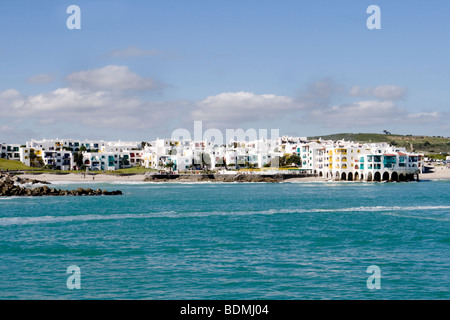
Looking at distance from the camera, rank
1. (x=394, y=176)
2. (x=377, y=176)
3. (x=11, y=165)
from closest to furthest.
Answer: (x=394, y=176) → (x=377, y=176) → (x=11, y=165)

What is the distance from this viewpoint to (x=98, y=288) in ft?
69.9

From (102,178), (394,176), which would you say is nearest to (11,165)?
(102,178)

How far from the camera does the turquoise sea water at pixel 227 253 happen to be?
68.9 ft

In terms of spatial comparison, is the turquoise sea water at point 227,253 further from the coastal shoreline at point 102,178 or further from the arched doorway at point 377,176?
the coastal shoreline at point 102,178

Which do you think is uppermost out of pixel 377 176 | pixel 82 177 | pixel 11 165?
pixel 11 165

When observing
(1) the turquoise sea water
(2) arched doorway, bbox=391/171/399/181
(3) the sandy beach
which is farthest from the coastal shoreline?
(1) the turquoise sea water

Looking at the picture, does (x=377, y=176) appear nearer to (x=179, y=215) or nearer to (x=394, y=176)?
(x=394, y=176)

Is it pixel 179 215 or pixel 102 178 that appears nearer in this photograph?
pixel 179 215

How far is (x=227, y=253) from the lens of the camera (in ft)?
94.4
